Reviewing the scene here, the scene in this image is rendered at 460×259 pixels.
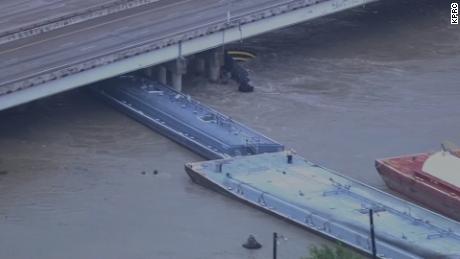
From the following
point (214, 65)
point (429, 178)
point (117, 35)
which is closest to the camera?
point (429, 178)

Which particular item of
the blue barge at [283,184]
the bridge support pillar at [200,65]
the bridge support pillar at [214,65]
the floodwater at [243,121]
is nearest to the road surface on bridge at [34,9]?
the bridge support pillar at [200,65]

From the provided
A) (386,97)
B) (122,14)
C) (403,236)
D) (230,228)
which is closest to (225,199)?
(230,228)

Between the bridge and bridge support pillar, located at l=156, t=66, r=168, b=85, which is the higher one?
the bridge

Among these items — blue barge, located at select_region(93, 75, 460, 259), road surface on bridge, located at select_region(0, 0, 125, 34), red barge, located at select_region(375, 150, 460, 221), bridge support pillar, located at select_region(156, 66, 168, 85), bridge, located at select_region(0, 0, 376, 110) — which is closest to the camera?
blue barge, located at select_region(93, 75, 460, 259)

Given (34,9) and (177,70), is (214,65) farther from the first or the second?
(34,9)

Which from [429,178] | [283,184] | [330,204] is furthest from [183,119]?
[429,178]

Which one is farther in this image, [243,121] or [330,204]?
[243,121]

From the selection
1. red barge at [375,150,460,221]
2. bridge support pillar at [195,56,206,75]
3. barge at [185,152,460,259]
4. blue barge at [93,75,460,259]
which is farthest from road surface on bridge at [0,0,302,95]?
red barge at [375,150,460,221]

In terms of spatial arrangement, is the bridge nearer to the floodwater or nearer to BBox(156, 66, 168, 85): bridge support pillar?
BBox(156, 66, 168, 85): bridge support pillar
